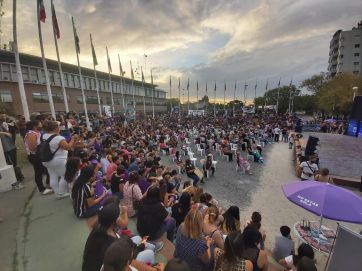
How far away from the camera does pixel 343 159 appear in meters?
15.6

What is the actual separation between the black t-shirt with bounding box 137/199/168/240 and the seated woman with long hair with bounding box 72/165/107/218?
1.26m

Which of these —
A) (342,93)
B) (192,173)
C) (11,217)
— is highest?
(342,93)

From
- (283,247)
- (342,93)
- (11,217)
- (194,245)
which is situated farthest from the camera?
(342,93)

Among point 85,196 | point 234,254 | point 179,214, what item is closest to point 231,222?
point 179,214

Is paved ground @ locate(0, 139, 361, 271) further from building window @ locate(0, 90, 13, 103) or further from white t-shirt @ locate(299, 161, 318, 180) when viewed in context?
building window @ locate(0, 90, 13, 103)

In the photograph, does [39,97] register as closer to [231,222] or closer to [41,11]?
[41,11]

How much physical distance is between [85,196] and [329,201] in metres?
5.14

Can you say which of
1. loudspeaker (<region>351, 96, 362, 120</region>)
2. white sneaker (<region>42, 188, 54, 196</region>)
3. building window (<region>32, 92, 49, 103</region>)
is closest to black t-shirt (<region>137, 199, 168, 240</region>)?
white sneaker (<region>42, 188, 54, 196</region>)

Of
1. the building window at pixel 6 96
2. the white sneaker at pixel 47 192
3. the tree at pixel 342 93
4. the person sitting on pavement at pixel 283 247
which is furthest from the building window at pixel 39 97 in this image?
the tree at pixel 342 93

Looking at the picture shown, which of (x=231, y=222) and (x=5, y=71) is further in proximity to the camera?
(x=5, y=71)

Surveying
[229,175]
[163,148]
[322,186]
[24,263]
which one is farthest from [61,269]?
[163,148]

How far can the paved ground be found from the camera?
389 centimetres

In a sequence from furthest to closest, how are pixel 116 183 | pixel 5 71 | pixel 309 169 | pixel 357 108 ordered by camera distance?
pixel 5 71, pixel 357 108, pixel 309 169, pixel 116 183

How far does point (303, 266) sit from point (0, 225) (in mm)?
6018
